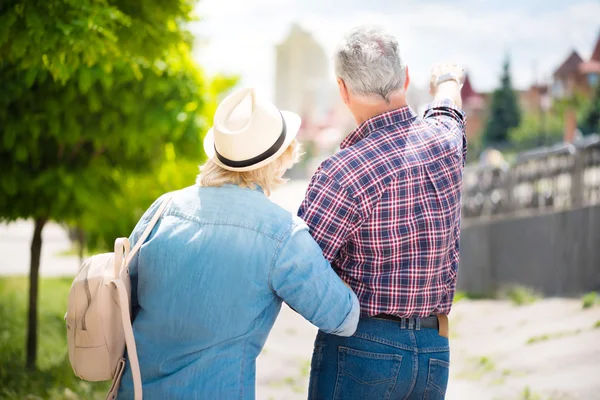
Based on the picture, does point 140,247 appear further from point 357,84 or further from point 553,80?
point 553,80

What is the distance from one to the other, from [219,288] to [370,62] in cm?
91

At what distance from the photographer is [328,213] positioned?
7.56 feet

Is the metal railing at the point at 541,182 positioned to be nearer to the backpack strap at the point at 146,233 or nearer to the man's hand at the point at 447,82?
the man's hand at the point at 447,82

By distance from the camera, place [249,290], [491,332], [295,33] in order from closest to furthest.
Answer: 1. [249,290]
2. [491,332]
3. [295,33]

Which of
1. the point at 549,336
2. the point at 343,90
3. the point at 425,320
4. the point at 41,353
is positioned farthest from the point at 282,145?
the point at 41,353

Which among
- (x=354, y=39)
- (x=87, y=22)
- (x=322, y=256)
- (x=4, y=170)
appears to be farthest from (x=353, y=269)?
(x=4, y=170)

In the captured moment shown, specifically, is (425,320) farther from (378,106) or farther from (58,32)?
(58,32)

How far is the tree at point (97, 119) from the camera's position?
15.6ft

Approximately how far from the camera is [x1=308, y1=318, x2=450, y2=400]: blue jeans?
2395 millimetres

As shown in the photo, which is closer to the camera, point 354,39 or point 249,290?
point 249,290

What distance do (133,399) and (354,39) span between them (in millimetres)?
1372

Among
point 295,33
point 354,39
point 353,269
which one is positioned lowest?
point 353,269

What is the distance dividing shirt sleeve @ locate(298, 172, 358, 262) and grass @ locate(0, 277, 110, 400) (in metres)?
3.23

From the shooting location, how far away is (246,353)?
2137 mm
